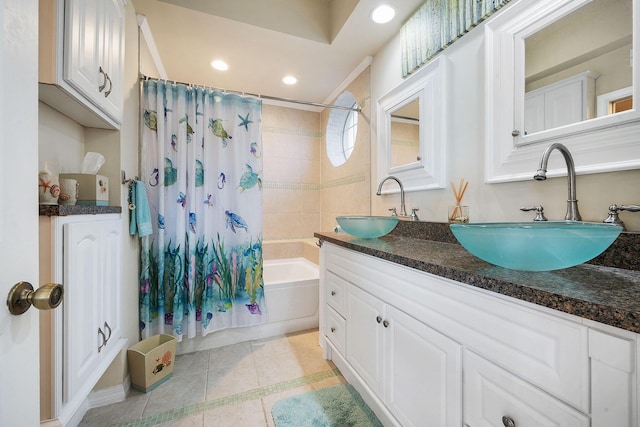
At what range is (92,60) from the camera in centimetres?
103

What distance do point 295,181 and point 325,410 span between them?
2364mm

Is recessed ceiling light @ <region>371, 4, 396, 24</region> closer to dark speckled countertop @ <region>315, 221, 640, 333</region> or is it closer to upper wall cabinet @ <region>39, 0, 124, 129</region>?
upper wall cabinet @ <region>39, 0, 124, 129</region>

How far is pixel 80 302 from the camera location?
968 millimetres

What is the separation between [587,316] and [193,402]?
1.73 metres

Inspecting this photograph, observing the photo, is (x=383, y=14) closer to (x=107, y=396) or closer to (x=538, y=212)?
(x=538, y=212)

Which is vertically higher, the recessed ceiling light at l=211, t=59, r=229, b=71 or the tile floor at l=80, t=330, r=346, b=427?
the recessed ceiling light at l=211, t=59, r=229, b=71

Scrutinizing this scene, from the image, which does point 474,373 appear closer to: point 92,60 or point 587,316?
point 587,316

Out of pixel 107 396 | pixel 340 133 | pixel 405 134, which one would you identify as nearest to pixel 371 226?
pixel 405 134

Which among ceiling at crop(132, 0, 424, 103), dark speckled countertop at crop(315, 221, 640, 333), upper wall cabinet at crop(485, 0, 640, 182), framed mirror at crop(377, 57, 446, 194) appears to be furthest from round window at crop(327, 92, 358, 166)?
dark speckled countertop at crop(315, 221, 640, 333)

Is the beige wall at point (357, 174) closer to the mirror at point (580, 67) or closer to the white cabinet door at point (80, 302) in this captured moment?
the mirror at point (580, 67)

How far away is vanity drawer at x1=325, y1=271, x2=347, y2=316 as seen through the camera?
4.73ft
